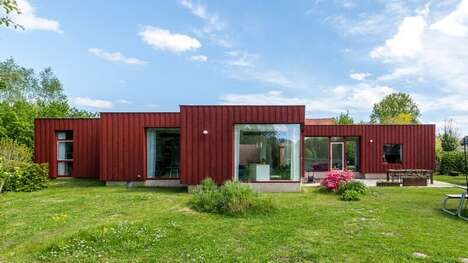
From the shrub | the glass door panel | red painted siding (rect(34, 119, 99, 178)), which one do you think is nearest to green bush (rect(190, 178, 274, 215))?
the shrub

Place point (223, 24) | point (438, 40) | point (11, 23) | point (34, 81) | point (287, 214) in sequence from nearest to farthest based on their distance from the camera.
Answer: point (11, 23) < point (287, 214) < point (438, 40) < point (223, 24) < point (34, 81)

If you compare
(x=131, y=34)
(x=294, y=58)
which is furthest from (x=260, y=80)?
(x=131, y=34)

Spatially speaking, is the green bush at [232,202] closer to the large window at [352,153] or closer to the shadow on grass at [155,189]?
the shadow on grass at [155,189]

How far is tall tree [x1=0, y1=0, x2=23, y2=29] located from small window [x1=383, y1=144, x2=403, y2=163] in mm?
18522

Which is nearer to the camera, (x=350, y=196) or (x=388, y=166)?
(x=350, y=196)

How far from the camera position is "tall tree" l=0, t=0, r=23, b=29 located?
271 cm

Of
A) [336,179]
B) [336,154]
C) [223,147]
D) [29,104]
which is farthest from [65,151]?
[29,104]

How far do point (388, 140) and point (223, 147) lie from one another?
1041 cm

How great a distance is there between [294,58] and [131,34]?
298 inches

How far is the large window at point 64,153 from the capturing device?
55.2 ft

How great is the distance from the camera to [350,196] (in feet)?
34.9

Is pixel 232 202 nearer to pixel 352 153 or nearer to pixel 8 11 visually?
pixel 8 11

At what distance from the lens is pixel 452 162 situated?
20.7 metres

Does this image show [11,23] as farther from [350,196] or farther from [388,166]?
[388,166]
